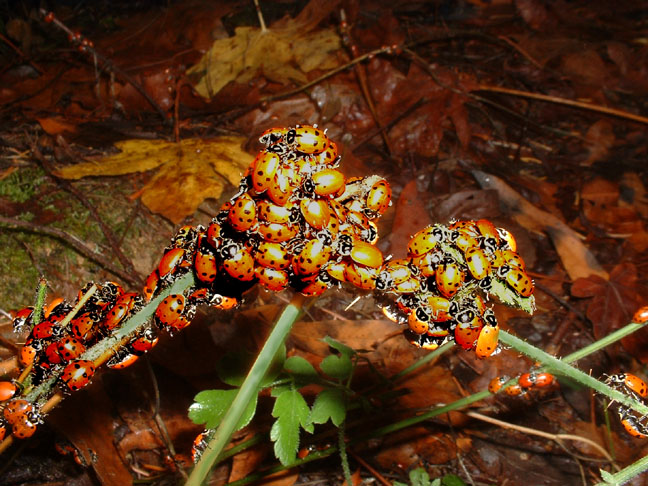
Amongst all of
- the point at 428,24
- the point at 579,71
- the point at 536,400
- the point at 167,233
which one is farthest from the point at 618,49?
the point at 167,233

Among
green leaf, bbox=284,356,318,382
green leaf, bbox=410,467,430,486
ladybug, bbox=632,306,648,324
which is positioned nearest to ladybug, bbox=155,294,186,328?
green leaf, bbox=284,356,318,382

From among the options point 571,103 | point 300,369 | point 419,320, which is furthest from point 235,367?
point 571,103

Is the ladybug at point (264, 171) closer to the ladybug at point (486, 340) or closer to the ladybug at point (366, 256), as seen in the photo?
the ladybug at point (366, 256)

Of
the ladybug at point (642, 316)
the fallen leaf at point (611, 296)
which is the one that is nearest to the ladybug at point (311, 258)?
the ladybug at point (642, 316)

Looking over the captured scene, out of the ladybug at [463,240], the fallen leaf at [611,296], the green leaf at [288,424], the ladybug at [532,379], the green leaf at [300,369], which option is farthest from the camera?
the fallen leaf at [611,296]

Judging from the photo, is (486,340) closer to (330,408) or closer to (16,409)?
(330,408)

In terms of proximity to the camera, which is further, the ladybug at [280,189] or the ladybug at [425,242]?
the ladybug at [425,242]
